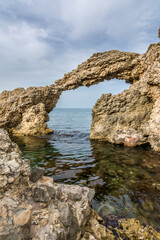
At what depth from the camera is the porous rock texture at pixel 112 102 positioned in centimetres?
1455

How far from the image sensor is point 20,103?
24.2 m

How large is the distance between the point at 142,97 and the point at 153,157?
8.08 meters

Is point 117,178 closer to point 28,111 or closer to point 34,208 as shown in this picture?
point 34,208

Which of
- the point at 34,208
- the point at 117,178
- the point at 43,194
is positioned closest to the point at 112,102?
the point at 117,178

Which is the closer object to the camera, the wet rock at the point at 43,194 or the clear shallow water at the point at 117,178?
the wet rock at the point at 43,194

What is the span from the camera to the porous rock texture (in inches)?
573

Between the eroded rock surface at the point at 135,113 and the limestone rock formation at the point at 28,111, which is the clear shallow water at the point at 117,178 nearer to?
the eroded rock surface at the point at 135,113

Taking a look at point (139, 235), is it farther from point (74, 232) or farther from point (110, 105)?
point (110, 105)

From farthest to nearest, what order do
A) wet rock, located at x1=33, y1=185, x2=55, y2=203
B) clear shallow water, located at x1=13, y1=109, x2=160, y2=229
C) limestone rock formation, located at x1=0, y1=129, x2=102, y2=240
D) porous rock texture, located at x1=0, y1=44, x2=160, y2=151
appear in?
porous rock texture, located at x1=0, y1=44, x2=160, y2=151 → clear shallow water, located at x1=13, y1=109, x2=160, y2=229 → wet rock, located at x1=33, y1=185, x2=55, y2=203 → limestone rock formation, located at x1=0, y1=129, x2=102, y2=240

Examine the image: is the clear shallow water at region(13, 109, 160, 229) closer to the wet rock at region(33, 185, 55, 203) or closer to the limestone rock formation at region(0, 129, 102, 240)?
the limestone rock formation at region(0, 129, 102, 240)

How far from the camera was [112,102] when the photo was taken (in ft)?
61.0

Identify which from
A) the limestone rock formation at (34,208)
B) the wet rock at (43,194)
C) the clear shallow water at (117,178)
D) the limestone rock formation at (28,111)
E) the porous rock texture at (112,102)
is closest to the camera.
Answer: the limestone rock formation at (34,208)

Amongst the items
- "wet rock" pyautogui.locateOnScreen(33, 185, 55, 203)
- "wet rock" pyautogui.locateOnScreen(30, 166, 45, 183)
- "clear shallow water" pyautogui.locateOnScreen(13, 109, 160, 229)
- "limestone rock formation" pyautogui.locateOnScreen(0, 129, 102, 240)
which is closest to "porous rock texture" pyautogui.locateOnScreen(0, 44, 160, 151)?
"clear shallow water" pyautogui.locateOnScreen(13, 109, 160, 229)

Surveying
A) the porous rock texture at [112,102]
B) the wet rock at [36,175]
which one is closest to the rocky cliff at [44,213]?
the wet rock at [36,175]
